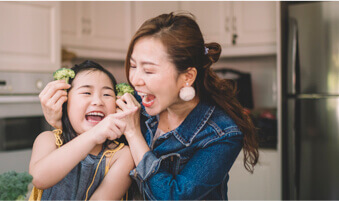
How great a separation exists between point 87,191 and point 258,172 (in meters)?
1.89

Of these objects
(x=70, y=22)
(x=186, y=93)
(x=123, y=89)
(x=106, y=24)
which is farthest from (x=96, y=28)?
(x=186, y=93)

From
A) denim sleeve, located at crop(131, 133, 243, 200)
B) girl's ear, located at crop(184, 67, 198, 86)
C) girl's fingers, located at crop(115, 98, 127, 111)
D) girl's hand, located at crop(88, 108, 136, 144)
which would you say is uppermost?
girl's ear, located at crop(184, 67, 198, 86)

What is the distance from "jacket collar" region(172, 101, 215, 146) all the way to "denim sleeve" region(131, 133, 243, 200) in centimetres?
5

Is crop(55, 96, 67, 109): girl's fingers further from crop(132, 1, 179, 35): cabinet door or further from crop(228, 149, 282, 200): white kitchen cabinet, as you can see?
crop(132, 1, 179, 35): cabinet door

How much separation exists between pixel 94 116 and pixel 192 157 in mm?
282

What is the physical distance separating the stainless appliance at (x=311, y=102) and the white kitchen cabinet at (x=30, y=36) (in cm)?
163

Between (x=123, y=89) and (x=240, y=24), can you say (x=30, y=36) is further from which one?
(x=240, y=24)

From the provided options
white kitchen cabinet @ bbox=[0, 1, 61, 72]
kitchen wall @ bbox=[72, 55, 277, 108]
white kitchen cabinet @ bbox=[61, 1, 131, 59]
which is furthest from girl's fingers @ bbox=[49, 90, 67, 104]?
kitchen wall @ bbox=[72, 55, 277, 108]

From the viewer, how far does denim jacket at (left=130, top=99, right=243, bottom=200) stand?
2.62 ft

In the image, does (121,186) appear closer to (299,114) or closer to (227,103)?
(227,103)

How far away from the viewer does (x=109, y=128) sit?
771 millimetres

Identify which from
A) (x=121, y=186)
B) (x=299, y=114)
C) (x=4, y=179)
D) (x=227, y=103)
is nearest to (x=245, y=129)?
(x=227, y=103)

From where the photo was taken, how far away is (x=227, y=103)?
3.22 ft

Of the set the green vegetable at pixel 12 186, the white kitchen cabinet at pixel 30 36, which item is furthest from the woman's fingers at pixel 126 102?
the white kitchen cabinet at pixel 30 36
